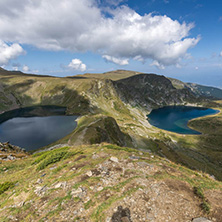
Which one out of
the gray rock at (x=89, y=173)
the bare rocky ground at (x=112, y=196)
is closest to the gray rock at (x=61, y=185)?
the bare rocky ground at (x=112, y=196)

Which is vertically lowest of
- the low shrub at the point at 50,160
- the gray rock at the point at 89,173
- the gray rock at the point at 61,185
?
the low shrub at the point at 50,160

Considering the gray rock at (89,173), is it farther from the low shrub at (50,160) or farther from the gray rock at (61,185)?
the low shrub at (50,160)

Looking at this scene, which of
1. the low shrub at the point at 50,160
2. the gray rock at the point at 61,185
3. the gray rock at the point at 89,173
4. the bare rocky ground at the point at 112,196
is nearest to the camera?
the bare rocky ground at the point at 112,196

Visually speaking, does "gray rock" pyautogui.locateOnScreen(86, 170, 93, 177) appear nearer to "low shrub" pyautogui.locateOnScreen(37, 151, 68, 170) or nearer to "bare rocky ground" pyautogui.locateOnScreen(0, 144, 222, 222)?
"bare rocky ground" pyautogui.locateOnScreen(0, 144, 222, 222)

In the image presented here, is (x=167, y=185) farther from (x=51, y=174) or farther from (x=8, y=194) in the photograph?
(x=8, y=194)

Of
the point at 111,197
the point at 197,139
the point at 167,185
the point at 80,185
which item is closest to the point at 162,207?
the point at 167,185

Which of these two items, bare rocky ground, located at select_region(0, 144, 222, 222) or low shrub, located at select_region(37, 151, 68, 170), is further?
low shrub, located at select_region(37, 151, 68, 170)

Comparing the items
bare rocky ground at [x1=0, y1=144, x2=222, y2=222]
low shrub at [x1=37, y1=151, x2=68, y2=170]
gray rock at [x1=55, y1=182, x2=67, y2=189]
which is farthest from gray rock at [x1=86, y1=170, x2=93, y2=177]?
low shrub at [x1=37, y1=151, x2=68, y2=170]

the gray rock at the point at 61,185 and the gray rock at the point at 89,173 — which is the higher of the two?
the gray rock at the point at 89,173
